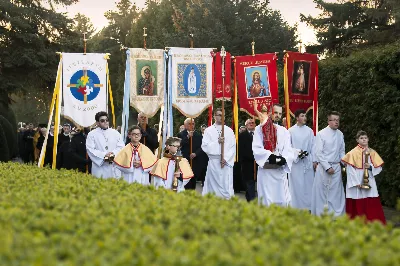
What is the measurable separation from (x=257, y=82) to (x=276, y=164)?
3825mm

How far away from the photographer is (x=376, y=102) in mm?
15812

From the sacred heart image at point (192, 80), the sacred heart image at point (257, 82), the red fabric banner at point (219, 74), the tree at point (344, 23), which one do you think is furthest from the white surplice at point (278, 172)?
the tree at point (344, 23)

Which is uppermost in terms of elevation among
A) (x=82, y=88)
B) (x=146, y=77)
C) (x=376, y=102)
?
(x=146, y=77)

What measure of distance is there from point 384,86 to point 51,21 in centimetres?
2665

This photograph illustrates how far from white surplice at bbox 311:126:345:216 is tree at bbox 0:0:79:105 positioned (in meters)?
25.4

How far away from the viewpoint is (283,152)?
13.6m

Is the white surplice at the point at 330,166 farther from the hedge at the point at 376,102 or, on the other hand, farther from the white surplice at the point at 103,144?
the white surplice at the point at 103,144

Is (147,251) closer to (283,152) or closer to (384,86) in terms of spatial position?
(283,152)

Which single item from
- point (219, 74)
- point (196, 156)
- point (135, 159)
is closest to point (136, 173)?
point (135, 159)

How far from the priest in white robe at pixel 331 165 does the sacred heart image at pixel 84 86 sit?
5.30 meters

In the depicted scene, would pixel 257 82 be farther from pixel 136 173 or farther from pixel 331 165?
pixel 136 173

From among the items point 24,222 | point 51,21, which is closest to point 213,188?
point 24,222

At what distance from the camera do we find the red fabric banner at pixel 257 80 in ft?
55.0

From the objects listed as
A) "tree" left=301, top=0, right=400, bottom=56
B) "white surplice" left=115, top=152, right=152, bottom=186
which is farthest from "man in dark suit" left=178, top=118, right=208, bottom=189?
"tree" left=301, top=0, right=400, bottom=56
